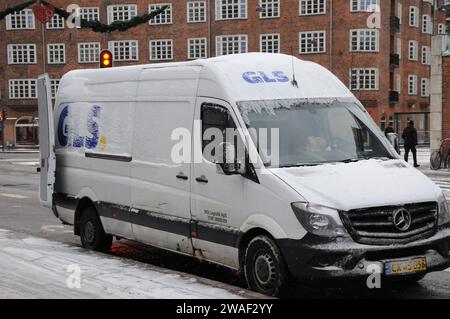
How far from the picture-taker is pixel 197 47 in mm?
60500

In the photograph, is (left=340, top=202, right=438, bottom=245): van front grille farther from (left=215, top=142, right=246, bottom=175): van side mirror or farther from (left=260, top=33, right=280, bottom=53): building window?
(left=260, top=33, right=280, bottom=53): building window

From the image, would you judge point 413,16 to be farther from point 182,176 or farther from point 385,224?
point 385,224

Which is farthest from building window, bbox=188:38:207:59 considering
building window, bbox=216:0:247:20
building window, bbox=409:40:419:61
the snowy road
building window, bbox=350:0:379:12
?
the snowy road

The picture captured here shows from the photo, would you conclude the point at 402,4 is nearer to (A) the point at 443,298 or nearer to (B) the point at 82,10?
(B) the point at 82,10

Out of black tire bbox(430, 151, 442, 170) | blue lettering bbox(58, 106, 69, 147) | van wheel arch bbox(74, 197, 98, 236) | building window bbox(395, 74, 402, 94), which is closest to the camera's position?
van wheel arch bbox(74, 197, 98, 236)

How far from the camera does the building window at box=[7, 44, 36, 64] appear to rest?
2539 inches

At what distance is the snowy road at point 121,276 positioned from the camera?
6.52m

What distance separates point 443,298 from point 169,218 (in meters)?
3.19

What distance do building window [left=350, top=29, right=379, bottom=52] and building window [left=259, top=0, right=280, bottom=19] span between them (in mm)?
6886

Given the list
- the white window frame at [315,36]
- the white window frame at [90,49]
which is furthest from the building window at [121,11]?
the white window frame at [315,36]

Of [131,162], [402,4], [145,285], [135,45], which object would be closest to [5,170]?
→ [131,162]

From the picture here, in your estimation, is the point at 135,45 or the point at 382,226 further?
the point at 135,45

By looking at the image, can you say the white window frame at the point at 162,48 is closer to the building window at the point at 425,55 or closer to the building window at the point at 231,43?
the building window at the point at 231,43

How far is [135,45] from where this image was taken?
205ft
